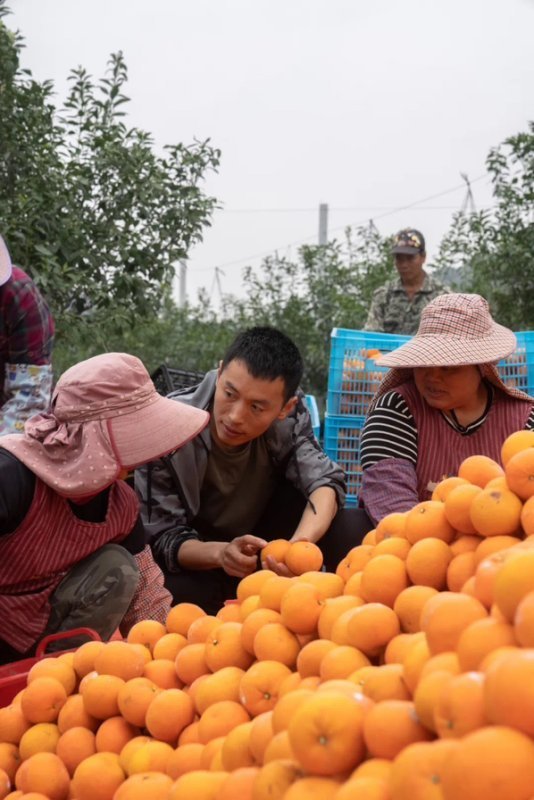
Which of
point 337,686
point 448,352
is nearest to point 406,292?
point 448,352

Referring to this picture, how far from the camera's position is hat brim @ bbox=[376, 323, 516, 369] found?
2.80 meters

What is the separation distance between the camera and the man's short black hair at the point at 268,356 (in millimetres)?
2764

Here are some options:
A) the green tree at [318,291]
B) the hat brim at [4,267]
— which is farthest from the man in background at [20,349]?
the green tree at [318,291]

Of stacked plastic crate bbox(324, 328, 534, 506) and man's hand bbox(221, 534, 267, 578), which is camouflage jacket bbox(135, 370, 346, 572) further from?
stacked plastic crate bbox(324, 328, 534, 506)

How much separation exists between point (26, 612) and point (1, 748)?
30.0 inches

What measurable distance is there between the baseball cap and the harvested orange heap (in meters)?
4.40

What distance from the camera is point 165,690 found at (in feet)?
5.32

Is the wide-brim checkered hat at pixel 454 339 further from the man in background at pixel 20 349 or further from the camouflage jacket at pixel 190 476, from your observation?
the man in background at pixel 20 349

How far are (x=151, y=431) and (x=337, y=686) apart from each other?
124 centimetres

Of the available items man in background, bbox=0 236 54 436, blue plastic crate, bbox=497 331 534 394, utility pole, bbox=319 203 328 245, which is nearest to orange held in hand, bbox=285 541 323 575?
man in background, bbox=0 236 54 436

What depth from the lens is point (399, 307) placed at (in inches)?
242

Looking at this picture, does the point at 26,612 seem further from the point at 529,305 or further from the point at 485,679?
the point at 529,305

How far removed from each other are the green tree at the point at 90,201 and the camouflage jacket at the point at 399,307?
145cm

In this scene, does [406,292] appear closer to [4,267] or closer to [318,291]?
[4,267]
